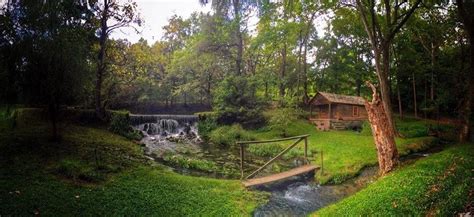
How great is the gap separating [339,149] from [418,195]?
12.5 meters

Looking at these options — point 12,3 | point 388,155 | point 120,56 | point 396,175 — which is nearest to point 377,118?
point 388,155

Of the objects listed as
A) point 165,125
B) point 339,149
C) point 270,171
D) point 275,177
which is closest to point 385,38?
point 339,149

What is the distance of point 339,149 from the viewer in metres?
20.4

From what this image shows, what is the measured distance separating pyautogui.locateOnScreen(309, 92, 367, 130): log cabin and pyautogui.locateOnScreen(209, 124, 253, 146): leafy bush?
10145 mm

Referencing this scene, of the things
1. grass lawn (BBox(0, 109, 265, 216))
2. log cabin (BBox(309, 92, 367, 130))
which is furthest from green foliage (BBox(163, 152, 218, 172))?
log cabin (BBox(309, 92, 367, 130))

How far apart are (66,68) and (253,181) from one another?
1121 centimetres

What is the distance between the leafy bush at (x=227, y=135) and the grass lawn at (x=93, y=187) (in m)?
11.3

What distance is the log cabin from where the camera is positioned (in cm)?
3115

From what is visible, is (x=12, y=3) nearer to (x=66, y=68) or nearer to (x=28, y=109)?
(x=66, y=68)

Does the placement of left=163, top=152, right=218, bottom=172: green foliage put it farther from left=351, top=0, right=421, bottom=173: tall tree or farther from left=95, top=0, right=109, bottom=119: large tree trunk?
left=95, top=0, right=109, bottom=119: large tree trunk

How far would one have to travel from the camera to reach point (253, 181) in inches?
510

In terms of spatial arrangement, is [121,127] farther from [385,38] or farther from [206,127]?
[385,38]

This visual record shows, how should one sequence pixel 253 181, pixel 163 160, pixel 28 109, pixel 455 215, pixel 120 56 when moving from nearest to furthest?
pixel 455 215
pixel 253 181
pixel 163 160
pixel 28 109
pixel 120 56

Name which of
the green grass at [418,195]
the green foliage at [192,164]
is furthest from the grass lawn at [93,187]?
the green grass at [418,195]
